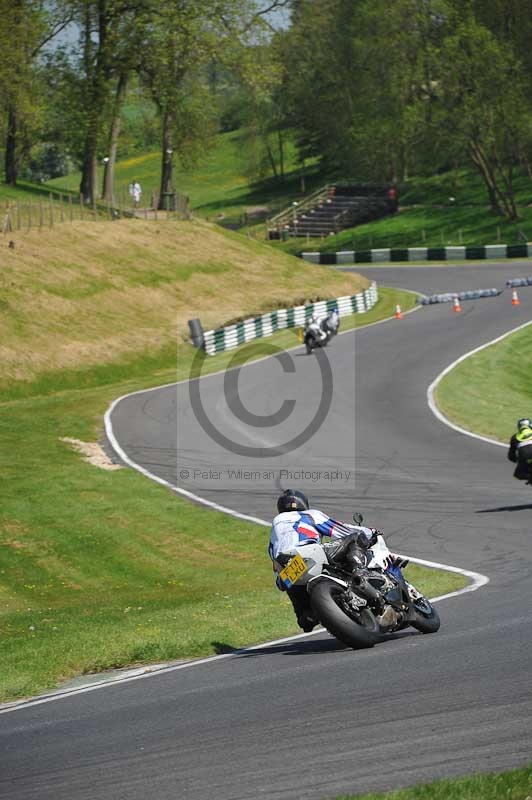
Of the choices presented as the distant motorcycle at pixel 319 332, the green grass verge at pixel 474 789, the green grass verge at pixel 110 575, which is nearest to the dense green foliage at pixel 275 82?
the distant motorcycle at pixel 319 332

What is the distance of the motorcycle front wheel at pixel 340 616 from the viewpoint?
10.1 m

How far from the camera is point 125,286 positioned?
53.4m

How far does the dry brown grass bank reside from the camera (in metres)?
45.1

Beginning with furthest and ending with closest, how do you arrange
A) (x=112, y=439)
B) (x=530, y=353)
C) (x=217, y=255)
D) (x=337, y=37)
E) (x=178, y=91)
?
(x=337, y=37) < (x=178, y=91) < (x=217, y=255) < (x=530, y=353) < (x=112, y=439)

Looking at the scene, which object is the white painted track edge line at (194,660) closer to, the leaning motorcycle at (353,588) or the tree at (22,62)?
the leaning motorcycle at (353,588)

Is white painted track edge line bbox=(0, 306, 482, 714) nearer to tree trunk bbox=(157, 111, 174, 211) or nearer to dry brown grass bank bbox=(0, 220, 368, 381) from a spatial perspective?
dry brown grass bank bbox=(0, 220, 368, 381)

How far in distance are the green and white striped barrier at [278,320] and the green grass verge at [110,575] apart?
17.0 m

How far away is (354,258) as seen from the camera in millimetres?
81500

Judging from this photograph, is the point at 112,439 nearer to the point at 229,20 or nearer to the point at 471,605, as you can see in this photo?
the point at 471,605

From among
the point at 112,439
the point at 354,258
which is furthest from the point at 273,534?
the point at 354,258

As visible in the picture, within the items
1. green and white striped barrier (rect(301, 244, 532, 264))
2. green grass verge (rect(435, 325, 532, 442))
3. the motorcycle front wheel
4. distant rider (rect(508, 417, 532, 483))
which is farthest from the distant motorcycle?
green and white striped barrier (rect(301, 244, 532, 264))

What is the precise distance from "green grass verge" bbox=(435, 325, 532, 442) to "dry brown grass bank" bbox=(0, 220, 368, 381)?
14.6 metres

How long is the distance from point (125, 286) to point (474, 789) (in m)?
48.4

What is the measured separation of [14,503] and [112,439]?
8321 millimetres
